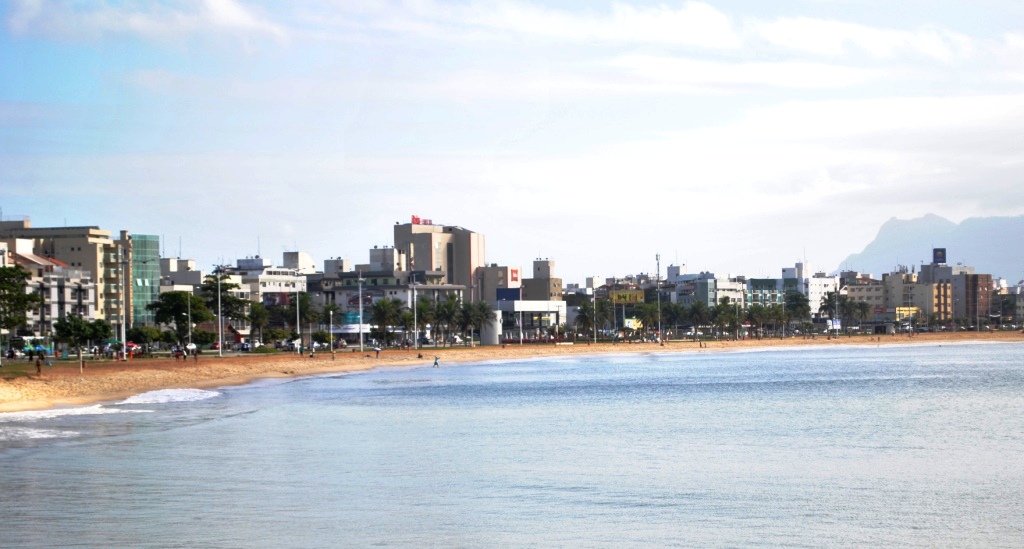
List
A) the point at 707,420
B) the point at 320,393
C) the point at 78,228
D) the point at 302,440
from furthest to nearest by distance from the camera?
the point at 78,228 → the point at 320,393 → the point at 707,420 → the point at 302,440

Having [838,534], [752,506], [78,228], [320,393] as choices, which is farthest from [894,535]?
[78,228]

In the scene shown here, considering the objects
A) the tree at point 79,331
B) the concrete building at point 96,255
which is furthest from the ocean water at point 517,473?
the concrete building at point 96,255

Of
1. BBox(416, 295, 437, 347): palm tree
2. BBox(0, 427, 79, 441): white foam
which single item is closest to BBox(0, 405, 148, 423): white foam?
BBox(0, 427, 79, 441): white foam

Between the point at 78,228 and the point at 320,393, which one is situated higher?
the point at 78,228

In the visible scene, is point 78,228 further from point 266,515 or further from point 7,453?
point 266,515

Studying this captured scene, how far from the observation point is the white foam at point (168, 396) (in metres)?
60.8

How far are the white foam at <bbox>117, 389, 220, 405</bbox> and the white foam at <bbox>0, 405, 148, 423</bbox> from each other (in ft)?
15.2

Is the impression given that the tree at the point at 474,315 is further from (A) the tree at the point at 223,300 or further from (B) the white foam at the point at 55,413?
(B) the white foam at the point at 55,413

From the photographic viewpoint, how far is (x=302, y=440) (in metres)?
40.5

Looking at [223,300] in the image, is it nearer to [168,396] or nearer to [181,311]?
[181,311]

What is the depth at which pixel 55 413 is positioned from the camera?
51312 mm

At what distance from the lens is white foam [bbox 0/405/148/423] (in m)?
48.2

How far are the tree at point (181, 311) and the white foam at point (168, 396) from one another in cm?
4837

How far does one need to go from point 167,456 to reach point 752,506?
18446 millimetres
